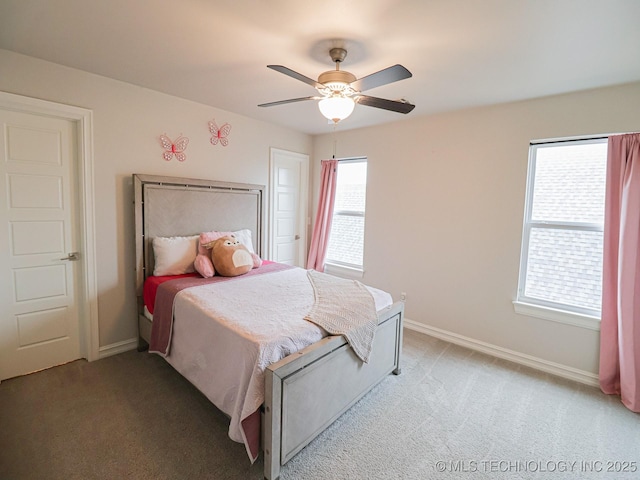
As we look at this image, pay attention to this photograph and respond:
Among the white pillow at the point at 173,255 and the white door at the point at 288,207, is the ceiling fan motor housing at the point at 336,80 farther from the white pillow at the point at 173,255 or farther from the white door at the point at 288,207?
the white door at the point at 288,207

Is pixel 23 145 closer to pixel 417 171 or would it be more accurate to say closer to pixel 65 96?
pixel 65 96

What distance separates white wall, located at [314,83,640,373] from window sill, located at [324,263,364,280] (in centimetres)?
21

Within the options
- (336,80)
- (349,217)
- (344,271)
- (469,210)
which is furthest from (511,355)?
(336,80)

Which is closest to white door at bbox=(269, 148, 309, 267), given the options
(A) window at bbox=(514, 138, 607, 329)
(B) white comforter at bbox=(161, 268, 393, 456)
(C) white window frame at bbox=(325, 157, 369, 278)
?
(C) white window frame at bbox=(325, 157, 369, 278)

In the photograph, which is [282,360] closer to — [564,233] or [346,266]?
[564,233]

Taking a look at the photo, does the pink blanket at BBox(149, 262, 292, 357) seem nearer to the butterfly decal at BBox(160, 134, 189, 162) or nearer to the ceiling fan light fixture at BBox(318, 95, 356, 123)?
the butterfly decal at BBox(160, 134, 189, 162)

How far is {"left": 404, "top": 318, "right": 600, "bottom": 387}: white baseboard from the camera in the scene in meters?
2.61

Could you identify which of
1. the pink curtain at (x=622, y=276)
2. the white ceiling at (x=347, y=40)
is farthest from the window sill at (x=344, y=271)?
the pink curtain at (x=622, y=276)

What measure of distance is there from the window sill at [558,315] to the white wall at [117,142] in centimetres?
352

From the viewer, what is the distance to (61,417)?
2.01 meters

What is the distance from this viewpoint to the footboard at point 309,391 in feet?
5.09

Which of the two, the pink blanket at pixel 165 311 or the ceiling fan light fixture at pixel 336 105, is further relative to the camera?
the pink blanket at pixel 165 311

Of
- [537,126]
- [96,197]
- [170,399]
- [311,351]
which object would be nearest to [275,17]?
[311,351]

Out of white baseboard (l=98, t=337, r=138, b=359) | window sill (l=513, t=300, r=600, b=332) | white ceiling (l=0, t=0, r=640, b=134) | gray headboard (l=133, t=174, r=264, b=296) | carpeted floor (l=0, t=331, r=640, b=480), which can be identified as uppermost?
white ceiling (l=0, t=0, r=640, b=134)
